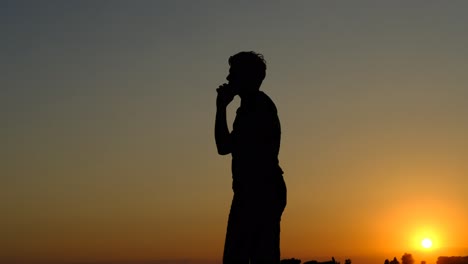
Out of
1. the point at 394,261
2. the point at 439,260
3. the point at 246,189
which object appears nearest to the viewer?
the point at 246,189

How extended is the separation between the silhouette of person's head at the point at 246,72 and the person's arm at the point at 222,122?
149 mm

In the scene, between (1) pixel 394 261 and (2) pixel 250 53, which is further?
(1) pixel 394 261

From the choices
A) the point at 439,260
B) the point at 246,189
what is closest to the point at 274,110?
the point at 246,189

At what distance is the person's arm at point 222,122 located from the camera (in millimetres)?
12406

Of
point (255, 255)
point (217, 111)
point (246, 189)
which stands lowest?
point (255, 255)

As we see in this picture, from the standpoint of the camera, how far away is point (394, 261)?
3259 cm

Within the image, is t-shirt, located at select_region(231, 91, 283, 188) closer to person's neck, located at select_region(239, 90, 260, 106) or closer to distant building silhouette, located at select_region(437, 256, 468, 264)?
person's neck, located at select_region(239, 90, 260, 106)

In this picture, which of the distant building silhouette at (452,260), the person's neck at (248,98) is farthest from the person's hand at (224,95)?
the distant building silhouette at (452,260)

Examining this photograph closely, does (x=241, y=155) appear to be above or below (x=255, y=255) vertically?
above

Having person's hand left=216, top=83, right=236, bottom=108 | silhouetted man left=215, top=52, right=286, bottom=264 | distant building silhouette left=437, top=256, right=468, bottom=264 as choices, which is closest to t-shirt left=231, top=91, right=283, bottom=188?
silhouetted man left=215, top=52, right=286, bottom=264

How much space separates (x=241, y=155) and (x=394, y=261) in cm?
2140

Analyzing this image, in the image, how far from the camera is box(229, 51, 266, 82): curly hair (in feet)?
40.8

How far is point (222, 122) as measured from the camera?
12438 millimetres

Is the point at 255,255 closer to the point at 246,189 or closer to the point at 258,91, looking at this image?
the point at 246,189
